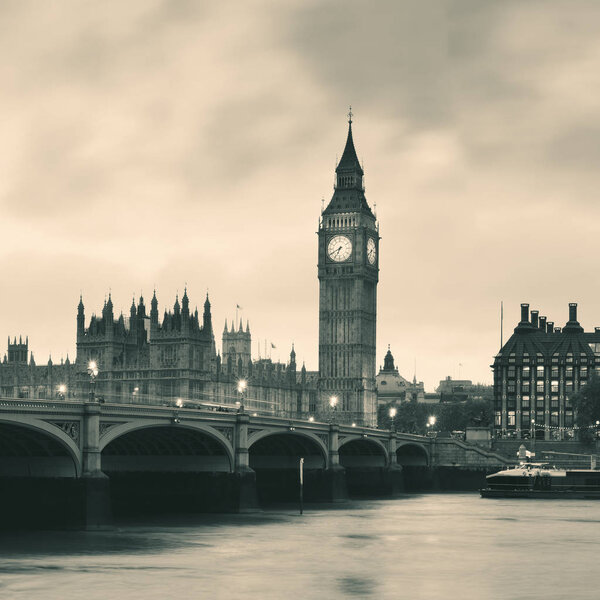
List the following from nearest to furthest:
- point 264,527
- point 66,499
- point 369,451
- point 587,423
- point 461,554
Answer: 1. point 461,554
2. point 66,499
3. point 264,527
4. point 369,451
5. point 587,423

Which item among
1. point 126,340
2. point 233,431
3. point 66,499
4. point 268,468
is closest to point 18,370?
point 126,340

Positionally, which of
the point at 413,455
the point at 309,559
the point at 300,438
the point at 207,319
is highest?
the point at 207,319

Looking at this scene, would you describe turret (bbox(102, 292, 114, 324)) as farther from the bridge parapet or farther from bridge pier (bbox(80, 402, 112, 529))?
bridge pier (bbox(80, 402, 112, 529))

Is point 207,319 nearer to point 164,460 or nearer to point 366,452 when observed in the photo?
point 366,452

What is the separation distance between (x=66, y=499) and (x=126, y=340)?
12485 cm

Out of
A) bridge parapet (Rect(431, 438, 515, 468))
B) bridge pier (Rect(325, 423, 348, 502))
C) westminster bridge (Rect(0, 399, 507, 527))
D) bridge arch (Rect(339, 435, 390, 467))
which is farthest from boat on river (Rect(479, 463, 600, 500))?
bridge parapet (Rect(431, 438, 515, 468))

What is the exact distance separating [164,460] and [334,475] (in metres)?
21.1

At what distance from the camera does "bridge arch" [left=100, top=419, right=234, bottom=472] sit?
74.3m

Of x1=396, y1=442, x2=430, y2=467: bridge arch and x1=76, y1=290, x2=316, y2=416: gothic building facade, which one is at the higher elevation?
x1=76, y1=290, x2=316, y2=416: gothic building facade

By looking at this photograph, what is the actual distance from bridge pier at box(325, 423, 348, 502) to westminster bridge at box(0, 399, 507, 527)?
0.10 m

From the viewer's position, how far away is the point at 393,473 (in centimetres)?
13312

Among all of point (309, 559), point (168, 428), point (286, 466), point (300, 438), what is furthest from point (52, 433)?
point (286, 466)

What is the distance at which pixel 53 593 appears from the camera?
4944 centimetres

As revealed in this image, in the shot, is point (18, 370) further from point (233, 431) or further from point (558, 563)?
point (558, 563)
